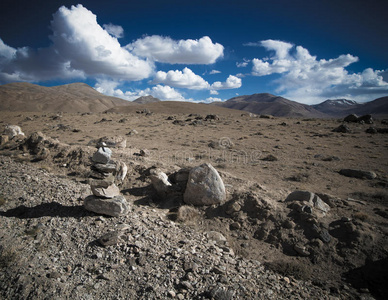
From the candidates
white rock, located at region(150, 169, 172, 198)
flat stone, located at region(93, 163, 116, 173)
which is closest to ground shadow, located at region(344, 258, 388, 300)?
white rock, located at region(150, 169, 172, 198)

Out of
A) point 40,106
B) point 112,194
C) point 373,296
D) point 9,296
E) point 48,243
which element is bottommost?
point 373,296

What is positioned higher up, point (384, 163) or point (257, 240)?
point (384, 163)

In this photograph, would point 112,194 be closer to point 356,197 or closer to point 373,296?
point 373,296

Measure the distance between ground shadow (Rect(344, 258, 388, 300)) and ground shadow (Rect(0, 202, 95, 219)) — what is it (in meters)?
6.70

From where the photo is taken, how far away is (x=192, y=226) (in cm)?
619

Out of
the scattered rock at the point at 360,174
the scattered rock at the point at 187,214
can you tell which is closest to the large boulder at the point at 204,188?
the scattered rock at the point at 187,214

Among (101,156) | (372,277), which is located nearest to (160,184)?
(101,156)

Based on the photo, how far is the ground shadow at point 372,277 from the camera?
168 inches

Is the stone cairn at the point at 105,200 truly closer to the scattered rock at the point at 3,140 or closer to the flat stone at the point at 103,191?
the flat stone at the point at 103,191

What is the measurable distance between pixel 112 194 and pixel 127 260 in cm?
222

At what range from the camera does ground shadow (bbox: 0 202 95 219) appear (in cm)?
585

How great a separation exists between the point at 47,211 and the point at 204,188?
473cm

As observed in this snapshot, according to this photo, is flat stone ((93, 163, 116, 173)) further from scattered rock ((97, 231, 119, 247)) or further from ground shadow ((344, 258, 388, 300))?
ground shadow ((344, 258, 388, 300))

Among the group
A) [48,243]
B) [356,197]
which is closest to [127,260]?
[48,243]
